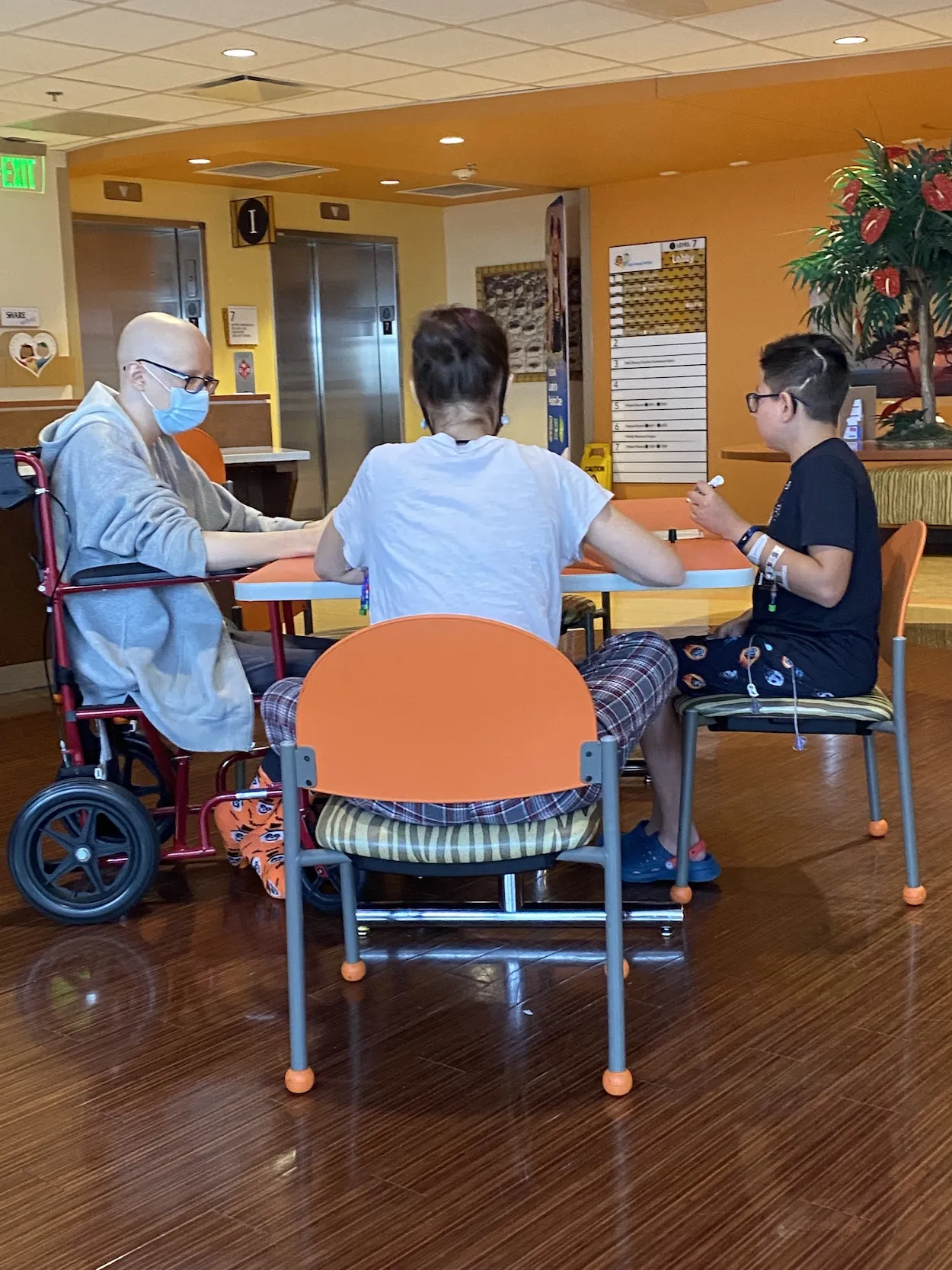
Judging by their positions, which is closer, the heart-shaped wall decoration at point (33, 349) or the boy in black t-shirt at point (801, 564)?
the boy in black t-shirt at point (801, 564)

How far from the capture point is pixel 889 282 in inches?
193

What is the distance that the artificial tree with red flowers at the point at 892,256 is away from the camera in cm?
482

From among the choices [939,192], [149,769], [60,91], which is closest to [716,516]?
[149,769]

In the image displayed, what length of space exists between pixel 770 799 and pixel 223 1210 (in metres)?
2.12

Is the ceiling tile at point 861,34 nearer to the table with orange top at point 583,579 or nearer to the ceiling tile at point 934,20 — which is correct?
the ceiling tile at point 934,20

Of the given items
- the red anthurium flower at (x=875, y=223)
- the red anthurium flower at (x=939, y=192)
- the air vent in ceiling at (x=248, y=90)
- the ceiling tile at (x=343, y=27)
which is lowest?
the red anthurium flower at (x=875, y=223)

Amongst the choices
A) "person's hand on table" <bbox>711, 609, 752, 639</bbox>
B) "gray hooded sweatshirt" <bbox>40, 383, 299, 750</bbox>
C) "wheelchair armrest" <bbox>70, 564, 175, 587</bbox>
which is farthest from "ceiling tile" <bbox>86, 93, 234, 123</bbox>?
"person's hand on table" <bbox>711, 609, 752, 639</bbox>

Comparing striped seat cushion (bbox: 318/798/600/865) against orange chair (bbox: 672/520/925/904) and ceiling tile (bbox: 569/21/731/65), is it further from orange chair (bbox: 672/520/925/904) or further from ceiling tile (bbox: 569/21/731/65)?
ceiling tile (bbox: 569/21/731/65)

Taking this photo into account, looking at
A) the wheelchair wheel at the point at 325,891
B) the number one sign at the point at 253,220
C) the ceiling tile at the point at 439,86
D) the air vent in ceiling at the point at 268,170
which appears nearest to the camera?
the wheelchair wheel at the point at 325,891

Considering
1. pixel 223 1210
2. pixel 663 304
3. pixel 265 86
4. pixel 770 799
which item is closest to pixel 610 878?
pixel 223 1210

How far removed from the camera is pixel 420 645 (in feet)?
6.15

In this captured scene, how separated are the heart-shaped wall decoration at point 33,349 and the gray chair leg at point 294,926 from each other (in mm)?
7689

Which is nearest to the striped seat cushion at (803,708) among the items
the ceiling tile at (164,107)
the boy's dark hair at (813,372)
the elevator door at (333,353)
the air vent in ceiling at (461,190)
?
the boy's dark hair at (813,372)

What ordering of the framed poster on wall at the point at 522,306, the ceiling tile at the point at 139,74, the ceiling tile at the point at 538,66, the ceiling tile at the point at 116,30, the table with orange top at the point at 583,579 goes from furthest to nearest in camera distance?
the framed poster on wall at the point at 522,306 < the ceiling tile at the point at 538,66 < the ceiling tile at the point at 139,74 < the ceiling tile at the point at 116,30 < the table with orange top at the point at 583,579
